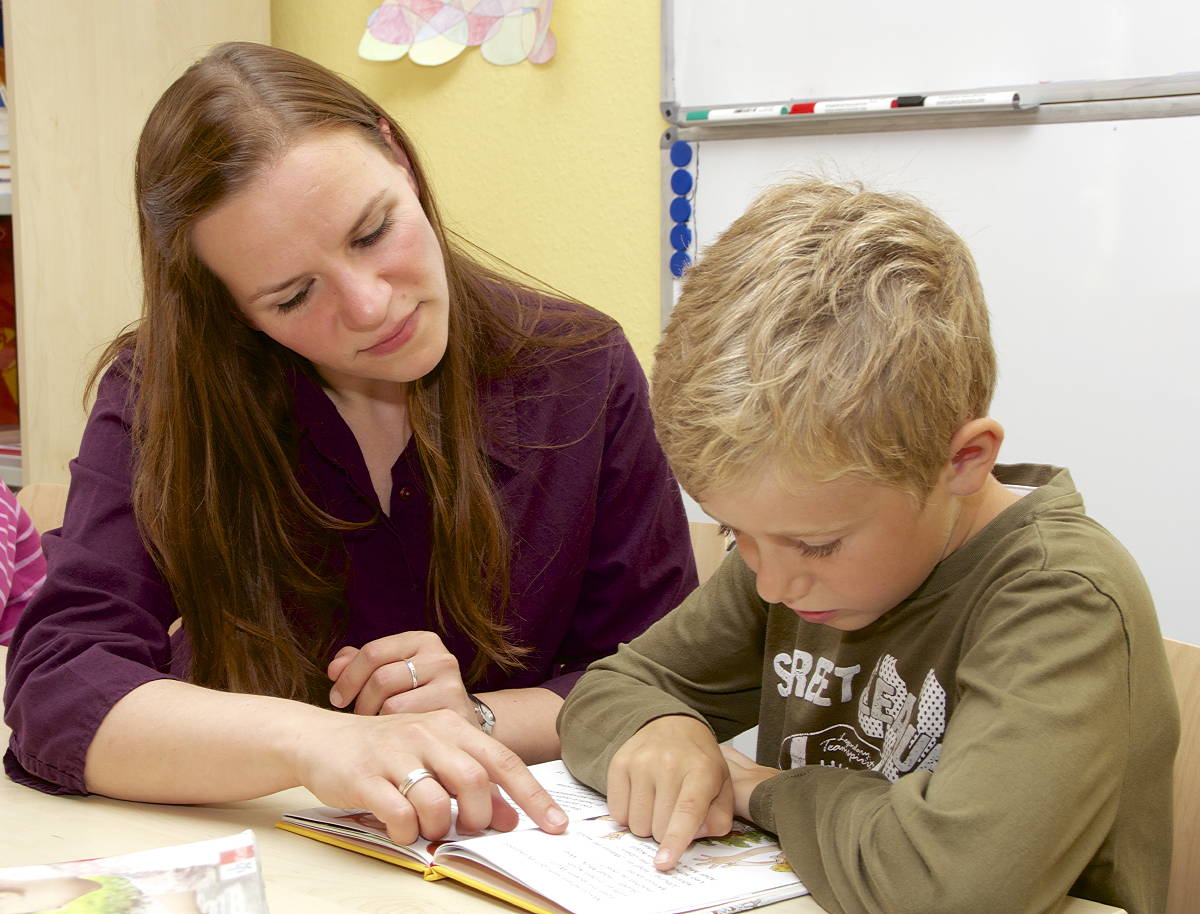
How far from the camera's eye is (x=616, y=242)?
216 centimetres

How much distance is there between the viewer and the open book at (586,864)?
0.69m

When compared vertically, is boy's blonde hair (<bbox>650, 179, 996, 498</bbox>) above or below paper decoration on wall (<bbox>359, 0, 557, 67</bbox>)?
below

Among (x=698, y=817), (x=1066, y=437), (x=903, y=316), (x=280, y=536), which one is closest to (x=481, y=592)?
(x=280, y=536)

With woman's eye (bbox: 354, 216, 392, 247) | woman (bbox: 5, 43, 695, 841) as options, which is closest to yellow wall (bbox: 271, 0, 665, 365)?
woman (bbox: 5, 43, 695, 841)

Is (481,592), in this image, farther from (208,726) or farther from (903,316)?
(903,316)

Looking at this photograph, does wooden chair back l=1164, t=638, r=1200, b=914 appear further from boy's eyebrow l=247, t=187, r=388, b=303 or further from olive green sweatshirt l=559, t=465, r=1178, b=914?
boy's eyebrow l=247, t=187, r=388, b=303

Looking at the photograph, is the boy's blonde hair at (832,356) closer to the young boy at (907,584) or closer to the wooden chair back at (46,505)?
the young boy at (907,584)

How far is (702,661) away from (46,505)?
1.20m

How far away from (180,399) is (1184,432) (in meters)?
1.20

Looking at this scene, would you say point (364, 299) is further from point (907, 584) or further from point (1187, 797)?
point (1187, 797)

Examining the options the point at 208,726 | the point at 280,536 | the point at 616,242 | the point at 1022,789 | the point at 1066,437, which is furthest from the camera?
the point at 616,242

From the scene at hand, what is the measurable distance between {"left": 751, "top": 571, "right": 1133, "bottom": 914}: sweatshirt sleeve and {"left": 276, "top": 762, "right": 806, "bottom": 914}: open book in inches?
1.7

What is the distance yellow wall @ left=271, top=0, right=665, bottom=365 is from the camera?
211cm

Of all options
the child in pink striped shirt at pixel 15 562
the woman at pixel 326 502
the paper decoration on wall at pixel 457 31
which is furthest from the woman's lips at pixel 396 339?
the paper decoration on wall at pixel 457 31
